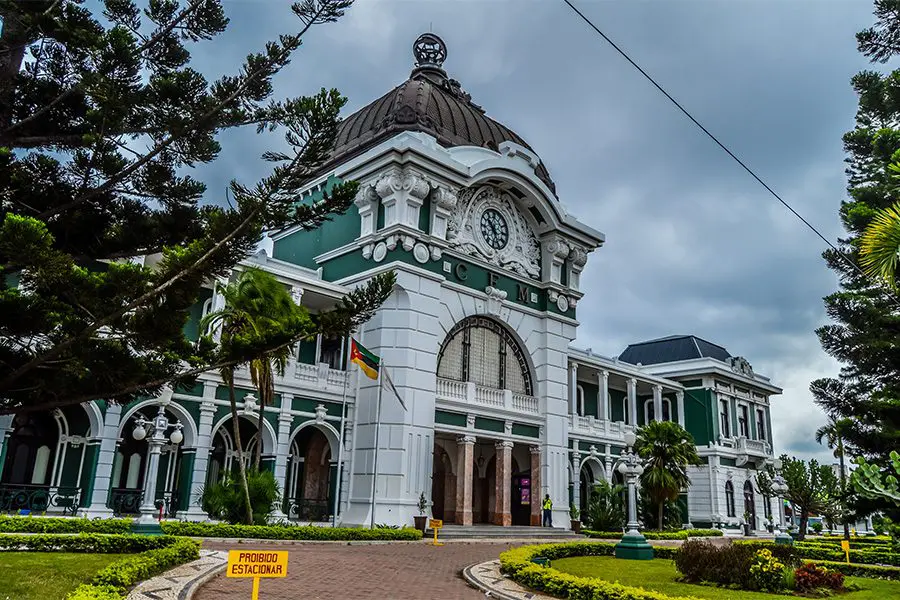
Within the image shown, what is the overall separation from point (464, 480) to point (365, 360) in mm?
6839

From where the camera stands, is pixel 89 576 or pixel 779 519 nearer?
pixel 89 576

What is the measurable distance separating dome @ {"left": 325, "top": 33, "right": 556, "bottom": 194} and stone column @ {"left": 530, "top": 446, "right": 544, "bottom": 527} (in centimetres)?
1254

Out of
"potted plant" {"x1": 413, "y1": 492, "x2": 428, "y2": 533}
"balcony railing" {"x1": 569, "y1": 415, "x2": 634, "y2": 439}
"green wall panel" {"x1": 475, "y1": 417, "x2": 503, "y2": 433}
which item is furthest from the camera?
"balcony railing" {"x1": 569, "y1": 415, "x2": 634, "y2": 439}

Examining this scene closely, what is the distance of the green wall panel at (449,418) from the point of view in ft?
85.0

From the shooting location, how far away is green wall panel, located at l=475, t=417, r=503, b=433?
2728 cm

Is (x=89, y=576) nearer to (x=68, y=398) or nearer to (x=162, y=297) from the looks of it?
(x=68, y=398)

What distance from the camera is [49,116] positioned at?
978 centimetres

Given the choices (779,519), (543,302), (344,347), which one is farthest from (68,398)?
(779,519)

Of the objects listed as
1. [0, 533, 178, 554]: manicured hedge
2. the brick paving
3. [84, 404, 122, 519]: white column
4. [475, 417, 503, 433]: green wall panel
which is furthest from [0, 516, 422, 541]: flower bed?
[475, 417, 503, 433]: green wall panel

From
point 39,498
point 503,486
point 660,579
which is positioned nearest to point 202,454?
point 39,498

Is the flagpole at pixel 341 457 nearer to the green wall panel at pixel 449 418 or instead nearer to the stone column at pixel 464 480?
the green wall panel at pixel 449 418

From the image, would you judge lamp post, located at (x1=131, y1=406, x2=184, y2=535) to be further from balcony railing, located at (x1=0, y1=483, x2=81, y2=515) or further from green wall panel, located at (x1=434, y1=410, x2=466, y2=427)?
green wall panel, located at (x1=434, y1=410, x2=466, y2=427)

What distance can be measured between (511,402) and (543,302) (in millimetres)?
4990

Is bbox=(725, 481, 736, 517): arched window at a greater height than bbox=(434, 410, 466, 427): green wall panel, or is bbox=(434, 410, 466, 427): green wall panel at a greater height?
bbox=(434, 410, 466, 427): green wall panel
